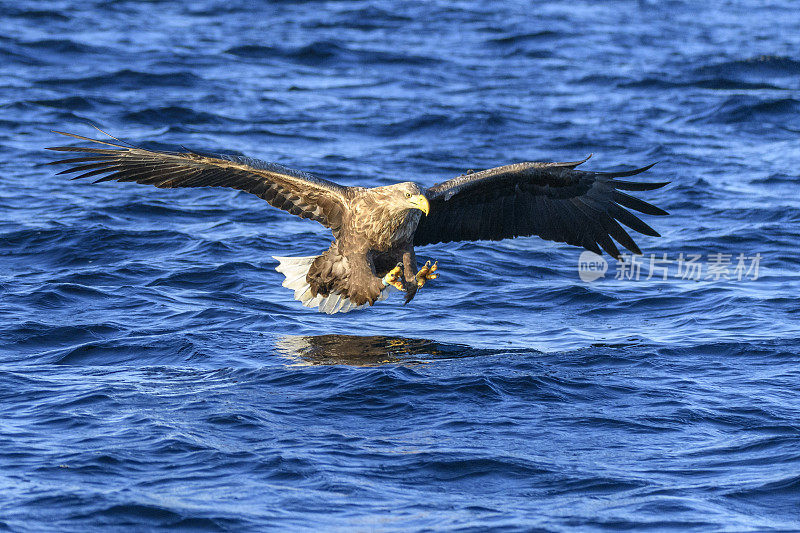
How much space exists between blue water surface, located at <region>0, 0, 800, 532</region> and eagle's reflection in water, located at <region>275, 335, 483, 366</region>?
0.12ft

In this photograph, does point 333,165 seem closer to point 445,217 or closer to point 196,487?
point 445,217

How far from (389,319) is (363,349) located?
1100 mm

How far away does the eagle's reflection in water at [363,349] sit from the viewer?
7449 mm

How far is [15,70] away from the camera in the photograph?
56.9 ft

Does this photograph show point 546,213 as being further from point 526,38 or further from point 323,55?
point 526,38

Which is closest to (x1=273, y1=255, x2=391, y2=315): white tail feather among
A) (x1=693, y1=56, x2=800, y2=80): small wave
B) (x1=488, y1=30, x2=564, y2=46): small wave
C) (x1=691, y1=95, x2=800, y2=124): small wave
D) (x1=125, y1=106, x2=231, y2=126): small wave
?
(x1=125, y1=106, x2=231, y2=126): small wave

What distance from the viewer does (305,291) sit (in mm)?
8250

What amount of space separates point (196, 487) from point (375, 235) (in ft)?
8.46

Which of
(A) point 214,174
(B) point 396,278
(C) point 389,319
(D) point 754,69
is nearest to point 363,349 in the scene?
(B) point 396,278

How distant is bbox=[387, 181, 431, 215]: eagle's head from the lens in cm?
694

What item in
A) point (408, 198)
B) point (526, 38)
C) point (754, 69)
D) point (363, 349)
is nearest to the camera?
point (408, 198)

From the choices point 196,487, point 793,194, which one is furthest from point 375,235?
point 793,194

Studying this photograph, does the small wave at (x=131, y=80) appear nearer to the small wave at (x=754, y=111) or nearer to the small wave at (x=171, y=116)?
the small wave at (x=171, y=116)

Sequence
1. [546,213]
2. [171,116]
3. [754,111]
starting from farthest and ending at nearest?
[754,111]
[171,116]
[546,213]
